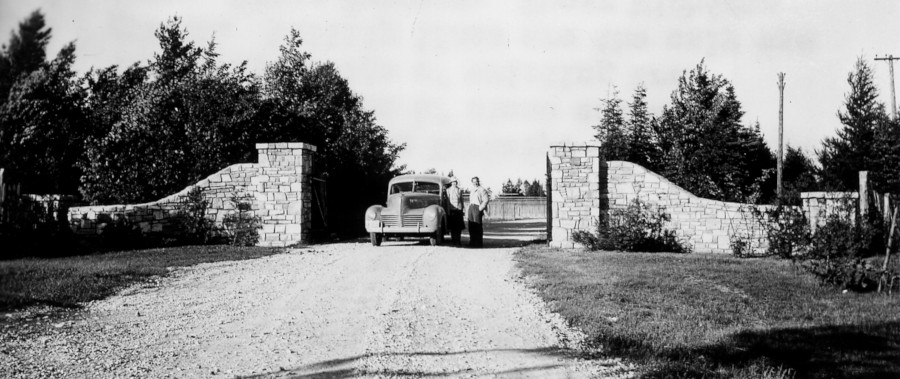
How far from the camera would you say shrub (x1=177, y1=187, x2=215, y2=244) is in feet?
46.3

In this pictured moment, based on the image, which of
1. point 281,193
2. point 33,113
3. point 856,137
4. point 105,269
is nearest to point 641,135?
point 856,137

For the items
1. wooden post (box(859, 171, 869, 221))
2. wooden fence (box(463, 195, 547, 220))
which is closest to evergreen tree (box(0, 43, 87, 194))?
wooden post (box(859, 171, 869, 221))

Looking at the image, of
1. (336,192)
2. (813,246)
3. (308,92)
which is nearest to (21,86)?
(813,246)

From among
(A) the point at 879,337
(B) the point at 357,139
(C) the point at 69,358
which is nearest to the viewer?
(C) the point at 69,358

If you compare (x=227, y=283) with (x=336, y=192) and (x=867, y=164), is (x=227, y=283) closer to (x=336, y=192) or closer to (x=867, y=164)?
(x=336, y=192)

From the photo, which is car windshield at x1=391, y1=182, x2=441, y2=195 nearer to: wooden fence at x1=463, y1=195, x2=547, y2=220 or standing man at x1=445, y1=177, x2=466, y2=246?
standing man at x1=445, y1=177, x2=466, y2=246

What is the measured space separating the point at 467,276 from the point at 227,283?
3.57 metres

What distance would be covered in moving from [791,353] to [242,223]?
12173 mm

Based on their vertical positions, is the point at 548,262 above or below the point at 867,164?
below

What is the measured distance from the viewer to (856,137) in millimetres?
23578

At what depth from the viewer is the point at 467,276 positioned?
9.45 meters

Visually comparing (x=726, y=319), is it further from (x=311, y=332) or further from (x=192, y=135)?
(x=192, y=135)

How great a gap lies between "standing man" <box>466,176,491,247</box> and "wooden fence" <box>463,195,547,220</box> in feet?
103

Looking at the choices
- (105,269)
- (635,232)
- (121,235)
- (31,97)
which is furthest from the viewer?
(121,235)
